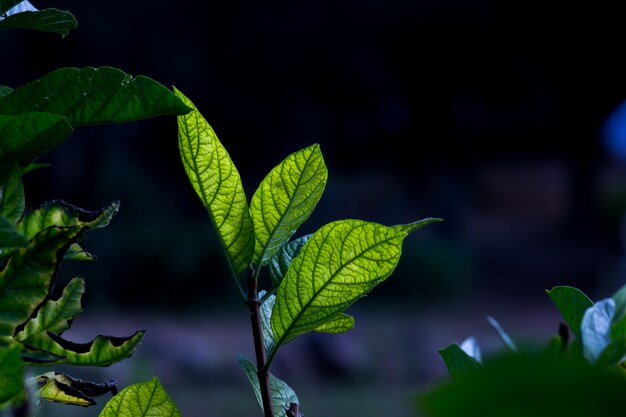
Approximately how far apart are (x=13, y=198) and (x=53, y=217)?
0.02m

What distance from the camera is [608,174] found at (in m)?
17.8

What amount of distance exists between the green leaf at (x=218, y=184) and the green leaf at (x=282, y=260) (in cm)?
3

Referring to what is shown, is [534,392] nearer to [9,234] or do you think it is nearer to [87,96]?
[9,234]

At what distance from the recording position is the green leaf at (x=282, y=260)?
0.49 metres

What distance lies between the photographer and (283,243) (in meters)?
0.49

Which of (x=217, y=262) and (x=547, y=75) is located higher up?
(x=547, y=75)

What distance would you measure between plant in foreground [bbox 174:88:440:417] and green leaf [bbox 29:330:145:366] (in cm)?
8

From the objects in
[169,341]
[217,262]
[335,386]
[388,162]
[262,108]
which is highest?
[262,108]

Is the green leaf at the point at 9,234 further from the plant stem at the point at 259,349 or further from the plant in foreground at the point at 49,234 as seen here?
the plant stem at the point at 259,349

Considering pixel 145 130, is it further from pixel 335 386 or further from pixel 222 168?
pixel 222 168

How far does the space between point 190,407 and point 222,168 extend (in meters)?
7.21

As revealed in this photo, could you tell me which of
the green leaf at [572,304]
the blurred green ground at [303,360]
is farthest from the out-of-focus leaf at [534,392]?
the blurred green ground at [303,360]

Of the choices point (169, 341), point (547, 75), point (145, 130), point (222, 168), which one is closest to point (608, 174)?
point (547, 75)

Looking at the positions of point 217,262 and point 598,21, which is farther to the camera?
point 598,21
